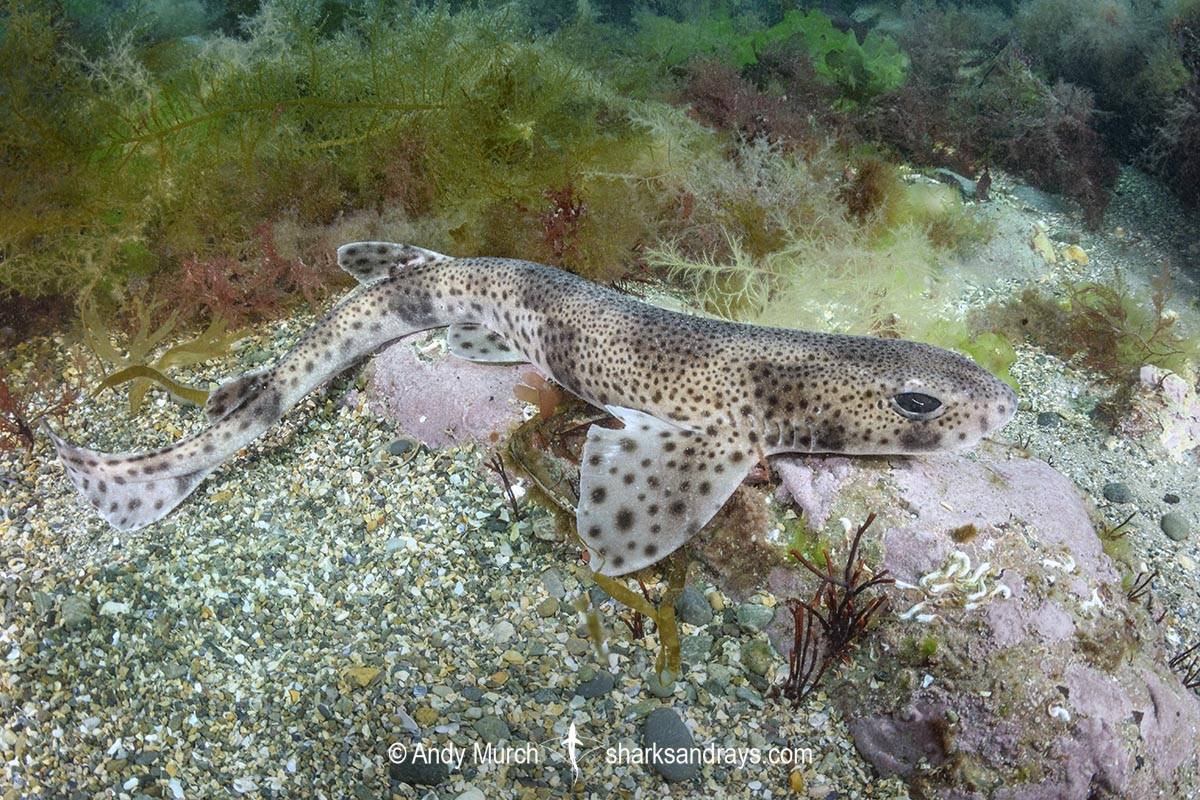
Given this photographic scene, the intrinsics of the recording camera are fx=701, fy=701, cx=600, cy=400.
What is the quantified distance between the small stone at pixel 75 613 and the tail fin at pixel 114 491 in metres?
0.72

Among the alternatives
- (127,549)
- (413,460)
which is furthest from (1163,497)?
(127,549)

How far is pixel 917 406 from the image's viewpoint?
3.50 metres

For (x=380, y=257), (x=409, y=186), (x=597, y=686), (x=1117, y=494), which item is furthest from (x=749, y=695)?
(x=409, y=186)

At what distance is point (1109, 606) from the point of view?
316cm

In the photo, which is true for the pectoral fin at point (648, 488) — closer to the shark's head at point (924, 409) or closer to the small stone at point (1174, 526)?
the shark's head at point (924, 409)

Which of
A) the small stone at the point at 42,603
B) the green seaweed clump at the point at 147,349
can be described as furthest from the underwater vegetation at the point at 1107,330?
the small stone at the point at 42,603

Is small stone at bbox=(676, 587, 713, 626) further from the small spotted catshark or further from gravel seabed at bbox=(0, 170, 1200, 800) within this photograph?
the small spotted catshark

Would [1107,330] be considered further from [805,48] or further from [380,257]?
[805,48]

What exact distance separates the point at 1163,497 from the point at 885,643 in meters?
3.42

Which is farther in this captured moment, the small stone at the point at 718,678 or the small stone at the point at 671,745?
the small stone at the point at 718,678

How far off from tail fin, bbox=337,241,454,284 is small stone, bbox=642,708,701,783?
3.47m

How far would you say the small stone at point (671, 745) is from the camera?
9.75 ft

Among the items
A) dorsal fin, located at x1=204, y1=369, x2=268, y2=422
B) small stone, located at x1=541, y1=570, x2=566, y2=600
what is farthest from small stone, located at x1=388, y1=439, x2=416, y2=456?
small stone, located at x1=541, y1=570, x2=566, y2=600

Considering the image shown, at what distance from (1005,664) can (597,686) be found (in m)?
1.76
